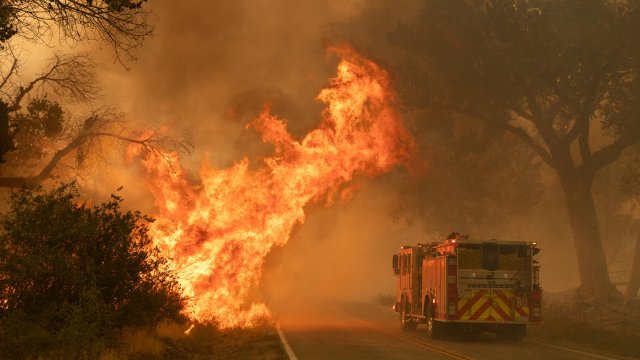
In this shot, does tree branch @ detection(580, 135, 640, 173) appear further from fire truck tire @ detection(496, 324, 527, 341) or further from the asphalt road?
fire truck tire @ detection(496, 324, 527, 341)

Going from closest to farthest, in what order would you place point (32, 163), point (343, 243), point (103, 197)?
point (32, 163)
point (103, 197)
point (343, 243)

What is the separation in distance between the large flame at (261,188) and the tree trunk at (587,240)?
10.7 meters

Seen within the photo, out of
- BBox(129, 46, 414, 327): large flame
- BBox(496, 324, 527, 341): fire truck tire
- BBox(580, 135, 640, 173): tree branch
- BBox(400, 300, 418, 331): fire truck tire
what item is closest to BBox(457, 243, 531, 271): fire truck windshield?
BBox(496, 324, 527, 341): fire truck tire

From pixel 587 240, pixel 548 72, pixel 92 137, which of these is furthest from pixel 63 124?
pixel 587 240

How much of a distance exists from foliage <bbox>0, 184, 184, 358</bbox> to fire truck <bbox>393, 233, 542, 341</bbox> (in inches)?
384

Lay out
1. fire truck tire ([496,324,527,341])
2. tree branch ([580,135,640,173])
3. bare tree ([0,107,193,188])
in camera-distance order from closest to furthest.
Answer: fire truck tire ([496,324,527,341])
bare tree ([0,107,193,188])
tree branch ([580,135,640,173])

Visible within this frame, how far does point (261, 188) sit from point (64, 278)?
415 inches

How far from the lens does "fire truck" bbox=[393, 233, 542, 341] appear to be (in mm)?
20969

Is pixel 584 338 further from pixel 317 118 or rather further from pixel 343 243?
→ pixel 343 243

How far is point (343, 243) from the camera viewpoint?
117938 mm

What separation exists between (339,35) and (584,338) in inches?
600

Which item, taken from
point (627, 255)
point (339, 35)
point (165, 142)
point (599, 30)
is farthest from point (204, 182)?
point (627, 255)

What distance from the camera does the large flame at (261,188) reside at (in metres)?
21.2

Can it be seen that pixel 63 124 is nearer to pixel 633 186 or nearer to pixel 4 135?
pixel 4 135
